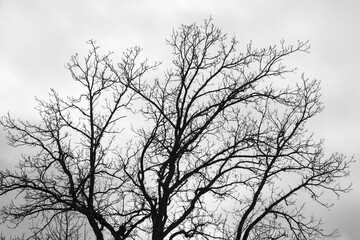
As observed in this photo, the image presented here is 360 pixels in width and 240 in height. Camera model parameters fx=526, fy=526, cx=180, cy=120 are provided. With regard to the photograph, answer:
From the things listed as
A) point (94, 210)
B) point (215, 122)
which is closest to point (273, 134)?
point (215, 122)

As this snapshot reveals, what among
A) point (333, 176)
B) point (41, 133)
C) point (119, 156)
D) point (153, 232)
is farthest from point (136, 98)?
point (333, 176)

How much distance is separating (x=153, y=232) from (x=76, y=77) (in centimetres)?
520

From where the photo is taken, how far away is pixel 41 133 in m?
15.1

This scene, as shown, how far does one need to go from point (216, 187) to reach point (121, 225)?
2836 mm

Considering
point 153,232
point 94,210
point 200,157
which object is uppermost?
point 200,157

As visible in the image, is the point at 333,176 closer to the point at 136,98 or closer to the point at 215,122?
the point at 215,122

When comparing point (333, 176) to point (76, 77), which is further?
point (76, 77)

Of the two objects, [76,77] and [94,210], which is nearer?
[94,210]

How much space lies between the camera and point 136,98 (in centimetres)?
1576

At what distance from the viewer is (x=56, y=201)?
561 inches

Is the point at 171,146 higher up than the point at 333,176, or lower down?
higher up

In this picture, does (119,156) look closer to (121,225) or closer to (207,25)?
(121,225)

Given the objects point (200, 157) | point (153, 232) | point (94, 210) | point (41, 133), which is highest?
point (41, 133)

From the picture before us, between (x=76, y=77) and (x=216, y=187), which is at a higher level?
(x=76, y=77)
